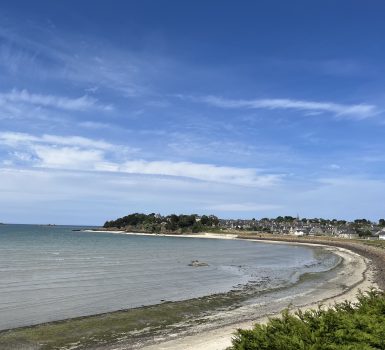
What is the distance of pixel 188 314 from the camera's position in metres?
24.8

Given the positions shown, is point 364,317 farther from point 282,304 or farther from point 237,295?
point 237,295

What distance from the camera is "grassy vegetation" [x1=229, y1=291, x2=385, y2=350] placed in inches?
309

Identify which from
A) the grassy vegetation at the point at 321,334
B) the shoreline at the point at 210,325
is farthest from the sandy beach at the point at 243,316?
the grassy vegetation at the point at 321,334

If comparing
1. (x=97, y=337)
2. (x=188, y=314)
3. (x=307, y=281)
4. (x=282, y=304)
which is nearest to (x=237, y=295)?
(x=282, y=304)

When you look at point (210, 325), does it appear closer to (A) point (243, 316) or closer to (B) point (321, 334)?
(A) point (243, 316)

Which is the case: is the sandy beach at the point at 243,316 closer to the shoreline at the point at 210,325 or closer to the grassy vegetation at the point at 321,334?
the shoreline at the point at 210,325

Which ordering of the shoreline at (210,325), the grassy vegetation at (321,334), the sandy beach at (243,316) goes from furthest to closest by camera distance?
the shoreline at (210,325) → the sandy beach at (243,316) → the grassy vegetation at (321,334)

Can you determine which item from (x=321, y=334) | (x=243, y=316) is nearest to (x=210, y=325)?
(x=243, y=316)

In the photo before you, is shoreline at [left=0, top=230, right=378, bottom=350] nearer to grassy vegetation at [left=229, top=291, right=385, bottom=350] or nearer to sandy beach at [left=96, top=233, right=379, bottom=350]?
sandy beach at [left=96, top=233, right=379, bottom=350]

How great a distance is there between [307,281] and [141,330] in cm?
2405

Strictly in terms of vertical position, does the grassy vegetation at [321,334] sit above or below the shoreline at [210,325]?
above

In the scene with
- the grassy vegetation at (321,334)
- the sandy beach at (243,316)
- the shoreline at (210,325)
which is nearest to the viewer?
the grassy vegetation at (321,334)

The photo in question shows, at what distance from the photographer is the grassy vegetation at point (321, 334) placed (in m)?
7.84

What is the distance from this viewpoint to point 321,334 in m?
8.50
